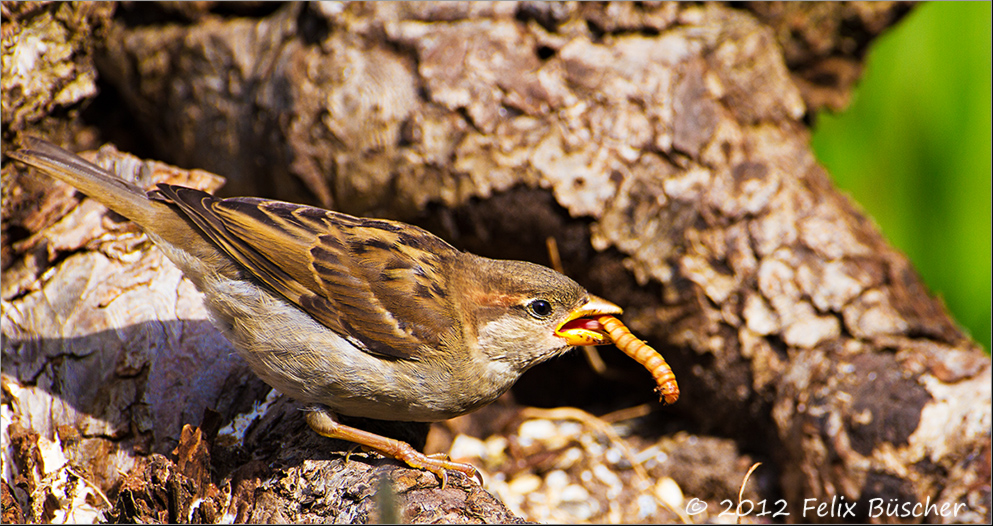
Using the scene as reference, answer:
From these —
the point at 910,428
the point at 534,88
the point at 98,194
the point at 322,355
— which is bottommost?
the point at 910,428

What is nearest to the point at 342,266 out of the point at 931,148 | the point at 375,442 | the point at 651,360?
the point at 375,442

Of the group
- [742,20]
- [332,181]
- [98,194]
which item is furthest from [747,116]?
[98,194]

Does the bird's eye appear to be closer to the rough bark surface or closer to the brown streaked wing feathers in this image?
the brown streaked wing feathers

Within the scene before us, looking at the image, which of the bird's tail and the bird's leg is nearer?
the bird's leg

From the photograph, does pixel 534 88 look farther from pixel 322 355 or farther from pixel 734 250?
pixel 322 355

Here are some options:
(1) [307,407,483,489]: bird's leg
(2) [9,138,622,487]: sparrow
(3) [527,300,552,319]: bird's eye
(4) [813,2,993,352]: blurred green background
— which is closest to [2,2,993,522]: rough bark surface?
(1) [307,407,483,489]: bird's leg

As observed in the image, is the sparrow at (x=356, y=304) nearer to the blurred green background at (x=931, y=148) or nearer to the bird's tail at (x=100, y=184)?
the bird's tail at (x=100, y=184)
